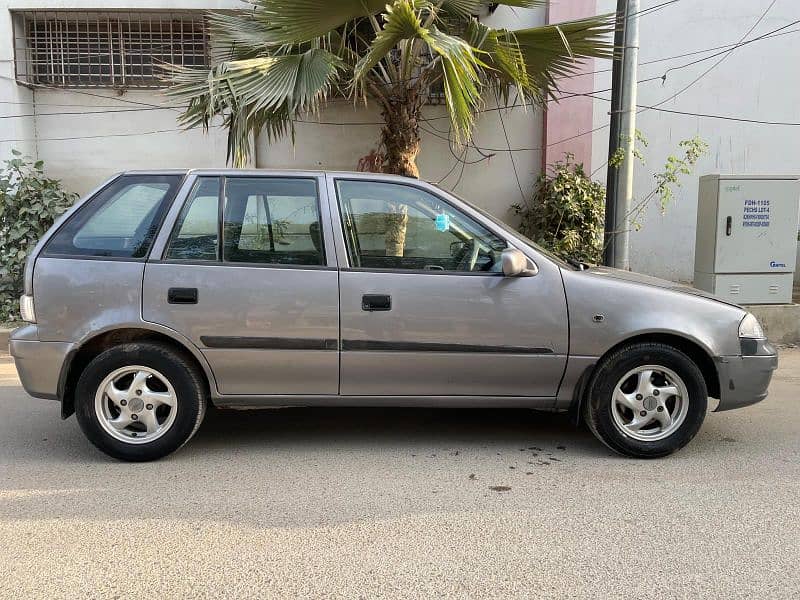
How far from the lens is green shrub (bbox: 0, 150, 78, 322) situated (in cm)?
823

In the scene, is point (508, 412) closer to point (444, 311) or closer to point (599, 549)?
point (444, 311)

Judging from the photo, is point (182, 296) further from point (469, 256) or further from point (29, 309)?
point (469, 256)

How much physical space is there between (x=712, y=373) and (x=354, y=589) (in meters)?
2.68

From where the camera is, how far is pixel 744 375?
3990mm

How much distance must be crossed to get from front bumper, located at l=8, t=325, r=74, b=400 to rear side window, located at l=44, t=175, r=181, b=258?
53 centimetres

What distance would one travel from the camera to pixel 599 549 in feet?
9.71

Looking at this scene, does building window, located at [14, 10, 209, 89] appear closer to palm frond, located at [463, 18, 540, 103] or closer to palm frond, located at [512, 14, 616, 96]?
palm frond, located at [463, 18, 540, 103]

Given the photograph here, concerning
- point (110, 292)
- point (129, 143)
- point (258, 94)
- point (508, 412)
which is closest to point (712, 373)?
point (508, 412)

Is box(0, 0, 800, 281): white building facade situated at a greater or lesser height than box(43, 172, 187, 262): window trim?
greater

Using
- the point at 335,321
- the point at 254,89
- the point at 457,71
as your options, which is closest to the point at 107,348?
the point at 335,321

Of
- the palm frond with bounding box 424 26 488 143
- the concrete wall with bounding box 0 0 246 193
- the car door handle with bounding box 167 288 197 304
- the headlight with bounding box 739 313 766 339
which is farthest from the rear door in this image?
the concrete wall with bounding box 0 0 246 193


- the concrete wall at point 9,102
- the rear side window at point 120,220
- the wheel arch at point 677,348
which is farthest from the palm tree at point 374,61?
the concrete wall at point 9,102

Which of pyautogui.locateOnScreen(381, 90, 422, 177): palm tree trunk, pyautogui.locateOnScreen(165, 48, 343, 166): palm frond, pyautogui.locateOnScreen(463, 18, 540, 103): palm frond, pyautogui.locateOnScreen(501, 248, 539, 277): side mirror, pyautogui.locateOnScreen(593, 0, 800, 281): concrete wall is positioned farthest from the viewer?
pyautogui.locateOnScreen(593, 0, 800, 281): concrete wall

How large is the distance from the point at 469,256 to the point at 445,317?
422mm
